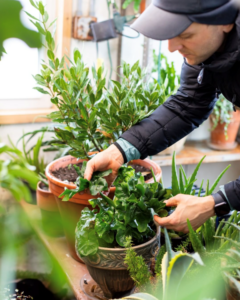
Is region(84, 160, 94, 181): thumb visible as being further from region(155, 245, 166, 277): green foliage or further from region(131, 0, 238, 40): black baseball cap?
region(131, 0, 238, 40): black baseball cap

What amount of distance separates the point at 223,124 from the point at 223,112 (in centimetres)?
10

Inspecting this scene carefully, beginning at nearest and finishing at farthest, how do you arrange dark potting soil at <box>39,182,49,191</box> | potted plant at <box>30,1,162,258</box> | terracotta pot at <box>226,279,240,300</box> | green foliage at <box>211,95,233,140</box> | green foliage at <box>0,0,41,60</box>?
green foliage at <box>0,0,41,60</box>
terracotta pot at <box>226,279,240,300</box>
potted plant at <box>30,1,162,258</box>
dark potting soil at <box>39,182,49,191</box>
green foliage at <box>211,95,233,140</box>

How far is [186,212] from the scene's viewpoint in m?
0.93

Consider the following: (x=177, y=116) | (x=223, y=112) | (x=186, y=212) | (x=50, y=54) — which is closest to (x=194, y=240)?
(x=186, y=212)

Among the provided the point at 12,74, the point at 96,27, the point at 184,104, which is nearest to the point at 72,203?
the point at 184,104

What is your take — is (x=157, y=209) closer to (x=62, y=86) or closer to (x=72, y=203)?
(x=72, y=203)

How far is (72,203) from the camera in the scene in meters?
1.07

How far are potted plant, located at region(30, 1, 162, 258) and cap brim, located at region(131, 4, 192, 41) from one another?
27 cm

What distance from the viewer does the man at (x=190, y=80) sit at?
0.87 m

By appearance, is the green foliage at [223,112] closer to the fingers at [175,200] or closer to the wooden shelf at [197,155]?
the wooden shelf at [197,155]

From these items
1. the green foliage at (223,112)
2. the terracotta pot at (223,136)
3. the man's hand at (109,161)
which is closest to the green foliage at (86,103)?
the man's hand at (109,161)

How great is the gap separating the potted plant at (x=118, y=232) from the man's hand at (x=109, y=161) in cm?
14

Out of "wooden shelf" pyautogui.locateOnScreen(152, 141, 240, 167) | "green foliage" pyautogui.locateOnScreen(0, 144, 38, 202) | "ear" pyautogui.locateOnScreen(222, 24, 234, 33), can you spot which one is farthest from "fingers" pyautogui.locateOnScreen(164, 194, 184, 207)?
"wooden shelf" pyautogui.locateOnScreen(152, 141, 240, 167)

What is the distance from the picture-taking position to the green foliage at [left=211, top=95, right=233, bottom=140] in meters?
2.17
